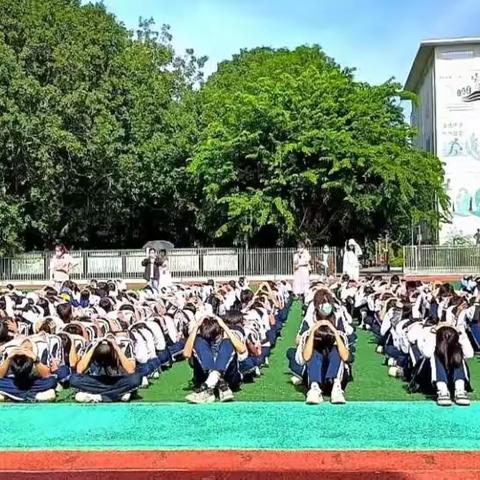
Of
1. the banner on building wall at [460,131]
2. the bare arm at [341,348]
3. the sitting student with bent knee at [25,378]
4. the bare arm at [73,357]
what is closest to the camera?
the bare arm at [341,348]

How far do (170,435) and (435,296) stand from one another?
7744 millimetres

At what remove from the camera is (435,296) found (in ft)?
47.8

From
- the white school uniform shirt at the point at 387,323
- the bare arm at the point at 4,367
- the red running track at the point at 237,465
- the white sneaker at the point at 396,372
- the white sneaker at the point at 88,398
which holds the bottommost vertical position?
the red running track at the point at 237,465

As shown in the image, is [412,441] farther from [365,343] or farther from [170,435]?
[365,343]

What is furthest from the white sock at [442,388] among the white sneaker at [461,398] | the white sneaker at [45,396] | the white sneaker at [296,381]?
the white sneaker at [45,396]

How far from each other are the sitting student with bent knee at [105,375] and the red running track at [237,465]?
7.24 feet

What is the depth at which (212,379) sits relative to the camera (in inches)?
382

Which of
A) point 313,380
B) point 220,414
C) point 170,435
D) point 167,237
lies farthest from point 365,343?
point 167,237

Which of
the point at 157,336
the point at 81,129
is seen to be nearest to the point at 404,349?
the point at 157,336

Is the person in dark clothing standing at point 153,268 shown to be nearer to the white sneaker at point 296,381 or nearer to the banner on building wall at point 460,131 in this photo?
the white sneaker at point 296,381

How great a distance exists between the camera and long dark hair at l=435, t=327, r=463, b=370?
916 centimetres

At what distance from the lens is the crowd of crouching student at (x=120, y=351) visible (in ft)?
31.8

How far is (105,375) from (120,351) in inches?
14.1

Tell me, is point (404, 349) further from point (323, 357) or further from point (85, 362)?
point (85, 362)
